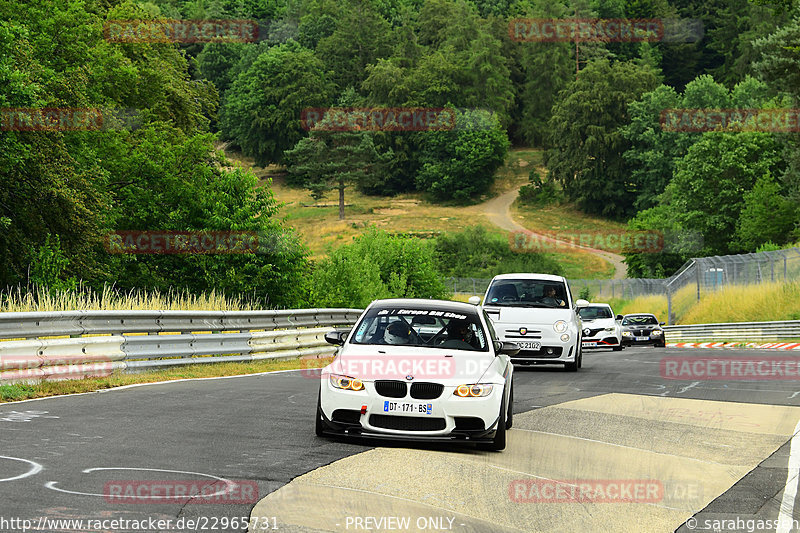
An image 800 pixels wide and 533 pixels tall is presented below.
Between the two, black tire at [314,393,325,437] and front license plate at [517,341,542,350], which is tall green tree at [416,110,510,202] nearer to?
front license plate at [517,341,542,350]

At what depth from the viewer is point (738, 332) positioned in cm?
4172

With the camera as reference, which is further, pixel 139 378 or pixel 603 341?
pixel 603 341

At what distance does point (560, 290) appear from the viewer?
21344 mm

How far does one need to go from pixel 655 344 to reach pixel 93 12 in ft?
88.7

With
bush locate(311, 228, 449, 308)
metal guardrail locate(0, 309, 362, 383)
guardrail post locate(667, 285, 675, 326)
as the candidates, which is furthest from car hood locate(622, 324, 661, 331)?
metal guardrail locate(0, 309, 362, 383)

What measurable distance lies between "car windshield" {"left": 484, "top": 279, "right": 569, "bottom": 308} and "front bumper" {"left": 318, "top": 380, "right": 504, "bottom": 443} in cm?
1144

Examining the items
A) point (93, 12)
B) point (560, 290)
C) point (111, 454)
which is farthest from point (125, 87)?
point (111, 454)

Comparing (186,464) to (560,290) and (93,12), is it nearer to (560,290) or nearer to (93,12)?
(560,290)

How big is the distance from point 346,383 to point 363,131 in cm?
13048

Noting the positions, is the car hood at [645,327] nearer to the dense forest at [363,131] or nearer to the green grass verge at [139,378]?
the dense forest at [363,131]

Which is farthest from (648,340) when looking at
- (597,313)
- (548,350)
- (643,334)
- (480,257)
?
(480,257)

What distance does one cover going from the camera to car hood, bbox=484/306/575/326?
2038 cm

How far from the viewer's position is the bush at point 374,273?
42.4m

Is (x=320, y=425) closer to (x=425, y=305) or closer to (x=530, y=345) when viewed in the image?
(x=425, y=305)
